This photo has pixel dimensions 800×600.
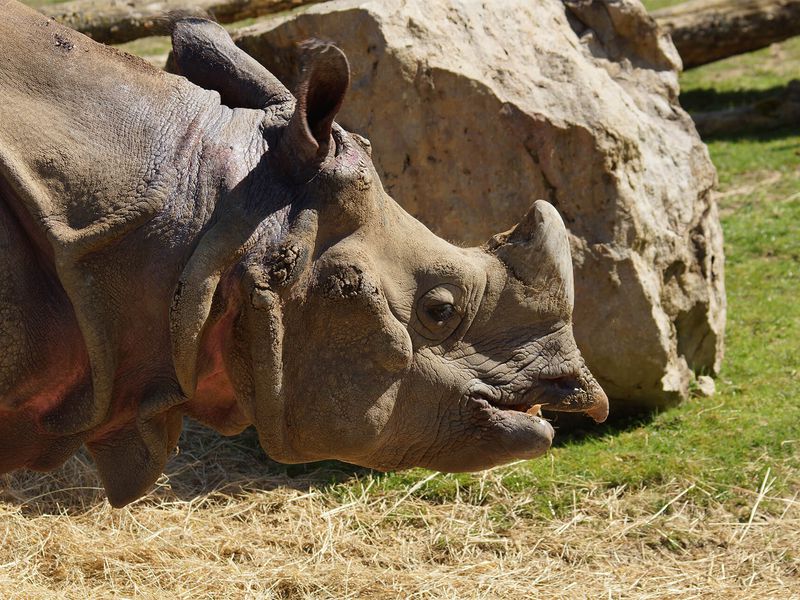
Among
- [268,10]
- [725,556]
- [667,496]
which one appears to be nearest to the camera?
[725,556]

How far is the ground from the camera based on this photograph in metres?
4.42

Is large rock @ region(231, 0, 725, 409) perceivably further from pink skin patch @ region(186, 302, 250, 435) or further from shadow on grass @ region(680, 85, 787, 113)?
shadow on grass @ region(680, 85, 787, 113)

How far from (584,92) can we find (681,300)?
1127 mm

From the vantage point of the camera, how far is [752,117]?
10.4 metres

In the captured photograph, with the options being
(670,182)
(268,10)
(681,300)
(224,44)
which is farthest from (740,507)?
(268,10)

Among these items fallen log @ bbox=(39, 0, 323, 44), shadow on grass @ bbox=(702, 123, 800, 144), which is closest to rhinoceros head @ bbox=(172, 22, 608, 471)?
fallen log @ bbox=(39, 0, 323, 44)

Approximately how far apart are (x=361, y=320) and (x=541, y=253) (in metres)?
0.48

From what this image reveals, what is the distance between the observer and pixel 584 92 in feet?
17.4

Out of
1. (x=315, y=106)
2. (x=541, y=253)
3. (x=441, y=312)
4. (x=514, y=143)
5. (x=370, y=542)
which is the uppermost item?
(x=315, y=106)

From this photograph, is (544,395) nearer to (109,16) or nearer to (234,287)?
(234,287)

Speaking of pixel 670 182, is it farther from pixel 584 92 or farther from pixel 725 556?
pixel 725 556

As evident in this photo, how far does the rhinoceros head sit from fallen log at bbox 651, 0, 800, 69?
8570 millimetres

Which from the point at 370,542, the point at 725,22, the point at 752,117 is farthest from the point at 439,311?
the point at 725,22

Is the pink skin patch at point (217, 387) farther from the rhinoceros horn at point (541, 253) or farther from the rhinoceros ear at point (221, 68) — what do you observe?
the rhinoceros horn at point (541, 253)
